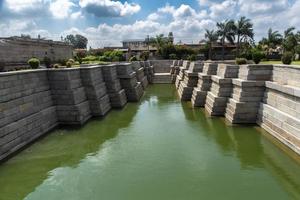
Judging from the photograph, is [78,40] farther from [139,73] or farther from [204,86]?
[204,86]

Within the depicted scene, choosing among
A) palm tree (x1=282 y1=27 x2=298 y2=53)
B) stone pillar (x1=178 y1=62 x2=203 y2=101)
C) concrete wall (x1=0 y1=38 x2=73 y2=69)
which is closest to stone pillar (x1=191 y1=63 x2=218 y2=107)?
stone pillar (x1=178 y1=62 x2=203 y2=101)

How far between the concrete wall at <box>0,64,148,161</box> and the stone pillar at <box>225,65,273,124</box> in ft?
19.1

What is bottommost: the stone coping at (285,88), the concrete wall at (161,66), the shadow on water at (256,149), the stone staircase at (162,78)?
the stone staircase at (162,78)

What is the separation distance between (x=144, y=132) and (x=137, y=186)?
201 inches

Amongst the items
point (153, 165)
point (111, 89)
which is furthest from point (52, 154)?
point (111, 89)

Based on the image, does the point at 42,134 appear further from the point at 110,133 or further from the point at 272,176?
the point at 272,176

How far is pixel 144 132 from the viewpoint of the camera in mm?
12578

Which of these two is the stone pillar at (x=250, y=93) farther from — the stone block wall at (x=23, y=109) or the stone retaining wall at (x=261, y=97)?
the stone block wall at (x=23, y=109)

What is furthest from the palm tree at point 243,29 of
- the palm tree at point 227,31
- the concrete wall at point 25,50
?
the concrete wall at point 25,50

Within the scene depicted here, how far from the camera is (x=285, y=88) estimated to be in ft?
33.9

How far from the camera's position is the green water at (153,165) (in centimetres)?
725

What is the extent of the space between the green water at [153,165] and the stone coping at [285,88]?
5.04 feet

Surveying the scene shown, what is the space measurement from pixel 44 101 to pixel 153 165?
5705 millimetres

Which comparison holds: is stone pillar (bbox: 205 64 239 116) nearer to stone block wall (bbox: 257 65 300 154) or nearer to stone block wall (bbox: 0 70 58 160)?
stone block wall (bbox: 257 65 300 154)
